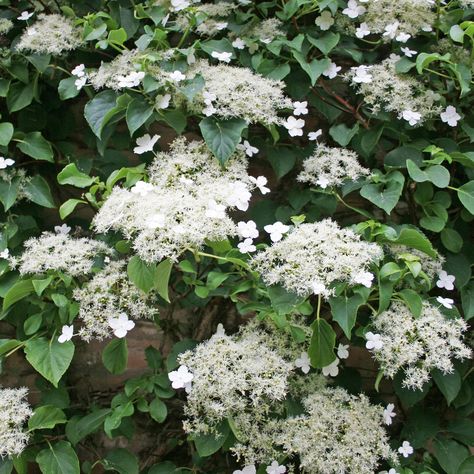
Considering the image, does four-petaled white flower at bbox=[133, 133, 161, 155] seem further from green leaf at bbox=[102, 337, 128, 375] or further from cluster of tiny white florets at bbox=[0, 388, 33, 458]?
cluster of tiny white florets at bbox=[0, 388, 33, 458]

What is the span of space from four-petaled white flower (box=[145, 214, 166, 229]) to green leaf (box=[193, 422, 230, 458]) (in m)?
0.48

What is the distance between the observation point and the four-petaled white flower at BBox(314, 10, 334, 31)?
6.11 ft

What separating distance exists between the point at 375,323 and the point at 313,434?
0.28m

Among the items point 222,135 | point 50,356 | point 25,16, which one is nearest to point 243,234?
point 222,135

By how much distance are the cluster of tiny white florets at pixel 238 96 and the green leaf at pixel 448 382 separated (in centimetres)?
75

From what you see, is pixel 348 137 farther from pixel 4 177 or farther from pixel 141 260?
pixel 4 177

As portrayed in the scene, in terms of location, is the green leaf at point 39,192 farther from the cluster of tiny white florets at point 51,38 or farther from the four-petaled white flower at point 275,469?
the four-petaled white flower at point 275,469

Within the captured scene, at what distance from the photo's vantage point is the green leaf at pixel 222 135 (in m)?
1.58

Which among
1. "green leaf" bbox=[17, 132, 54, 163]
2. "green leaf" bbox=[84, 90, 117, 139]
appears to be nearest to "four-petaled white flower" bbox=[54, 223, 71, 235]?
"green leaf" bbox=[17, 132, 54, 163]

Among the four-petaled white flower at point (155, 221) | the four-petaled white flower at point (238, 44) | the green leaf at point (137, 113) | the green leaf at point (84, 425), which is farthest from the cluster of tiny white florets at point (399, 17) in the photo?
the green leaf at point (84, 425)

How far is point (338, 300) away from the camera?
1.36 metres

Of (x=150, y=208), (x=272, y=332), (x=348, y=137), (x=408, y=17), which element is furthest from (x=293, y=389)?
(x=408, y=17)

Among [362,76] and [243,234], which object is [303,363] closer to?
[243,234]

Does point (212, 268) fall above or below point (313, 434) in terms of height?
above
